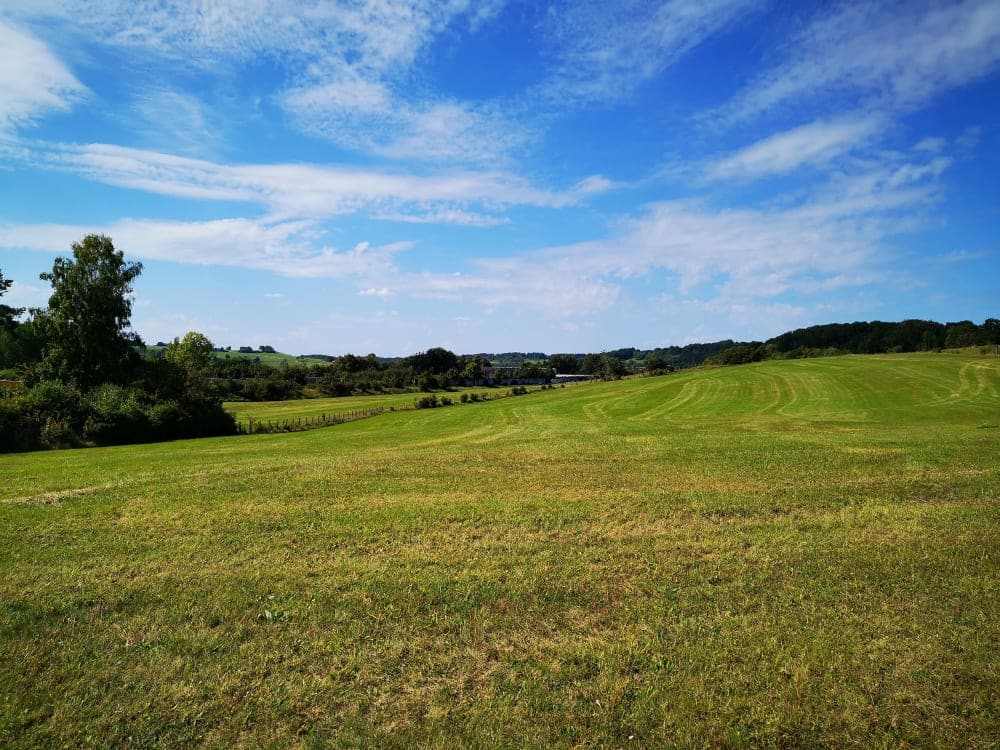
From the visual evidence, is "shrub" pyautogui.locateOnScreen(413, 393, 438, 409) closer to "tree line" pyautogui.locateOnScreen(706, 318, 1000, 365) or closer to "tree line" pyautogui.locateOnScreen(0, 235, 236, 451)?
"tree line" pyautogui.locateOnScreen(0, 235, 236, 451)

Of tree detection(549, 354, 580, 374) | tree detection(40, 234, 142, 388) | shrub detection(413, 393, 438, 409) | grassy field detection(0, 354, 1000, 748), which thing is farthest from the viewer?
tree detection(549, 354, 580, 374)

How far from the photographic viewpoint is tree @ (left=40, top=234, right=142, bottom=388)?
42.4m

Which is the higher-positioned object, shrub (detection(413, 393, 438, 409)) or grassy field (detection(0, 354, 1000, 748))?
grassy field (detection(0, 354, 1000, 748))

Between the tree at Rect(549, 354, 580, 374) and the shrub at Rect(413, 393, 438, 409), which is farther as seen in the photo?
the tree at Rect(549, 354, 580, 374)

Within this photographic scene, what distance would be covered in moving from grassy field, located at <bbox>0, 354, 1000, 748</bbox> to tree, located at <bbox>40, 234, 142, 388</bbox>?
33.6 meters

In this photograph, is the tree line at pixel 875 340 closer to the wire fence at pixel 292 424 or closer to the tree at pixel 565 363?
the tree at pixel 565 363

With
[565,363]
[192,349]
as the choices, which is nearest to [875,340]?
[565,363]

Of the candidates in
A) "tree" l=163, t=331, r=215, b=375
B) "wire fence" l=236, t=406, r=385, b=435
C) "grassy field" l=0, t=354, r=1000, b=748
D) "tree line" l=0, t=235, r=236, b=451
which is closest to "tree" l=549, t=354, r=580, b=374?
"tree" l=163, t=331, r=215, b=375

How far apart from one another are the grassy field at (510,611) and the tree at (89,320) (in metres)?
33.6

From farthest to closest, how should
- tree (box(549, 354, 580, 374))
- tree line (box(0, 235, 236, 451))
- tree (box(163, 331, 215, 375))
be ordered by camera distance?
tree (box(549, 354, 580, 374)), tree (box(163, 331, 215, 375)), tree line (box(0, 235, 236, 451))

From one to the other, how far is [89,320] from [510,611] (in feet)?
162

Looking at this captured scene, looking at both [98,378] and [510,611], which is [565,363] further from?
[510,611]

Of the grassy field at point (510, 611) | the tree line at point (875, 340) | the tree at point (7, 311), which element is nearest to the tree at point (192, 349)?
the tree at point (7, 311)

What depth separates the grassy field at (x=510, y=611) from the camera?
521 centimetres
